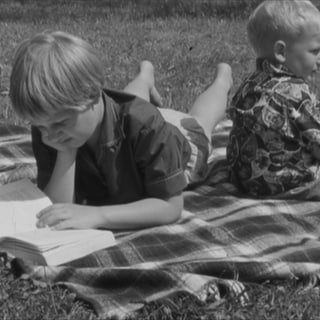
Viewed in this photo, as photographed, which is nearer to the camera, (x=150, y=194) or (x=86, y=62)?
(x=86, y=62)

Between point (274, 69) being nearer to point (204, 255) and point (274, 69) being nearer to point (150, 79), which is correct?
point (204, 255)

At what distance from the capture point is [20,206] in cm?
383

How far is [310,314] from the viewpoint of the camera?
3.12 metres

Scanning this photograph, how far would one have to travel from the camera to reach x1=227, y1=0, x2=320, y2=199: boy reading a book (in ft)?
13.7

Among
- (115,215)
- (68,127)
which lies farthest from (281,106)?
(68,127)

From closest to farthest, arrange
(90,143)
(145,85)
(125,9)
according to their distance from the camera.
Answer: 1. (90,143)
2. (145,85)
3. (125,9)

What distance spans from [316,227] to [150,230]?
714 millimetres

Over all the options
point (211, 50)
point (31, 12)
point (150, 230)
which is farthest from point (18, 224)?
point (31, 12)

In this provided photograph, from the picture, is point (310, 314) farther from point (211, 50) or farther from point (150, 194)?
point (211, 50)

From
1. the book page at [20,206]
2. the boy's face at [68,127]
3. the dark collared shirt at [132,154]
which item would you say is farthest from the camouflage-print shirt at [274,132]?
the book page at [20,206]

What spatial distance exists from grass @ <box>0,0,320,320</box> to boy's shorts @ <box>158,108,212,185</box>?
3.96ft

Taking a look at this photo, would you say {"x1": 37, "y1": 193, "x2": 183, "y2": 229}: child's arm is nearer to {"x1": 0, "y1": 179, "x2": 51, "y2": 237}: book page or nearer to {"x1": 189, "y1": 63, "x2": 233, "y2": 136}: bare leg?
{"x1": 0, "y1": 179, "x2": 51, "y2": 237}: book page

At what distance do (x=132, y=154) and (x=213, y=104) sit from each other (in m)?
1.33

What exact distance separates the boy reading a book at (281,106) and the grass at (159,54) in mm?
1064
